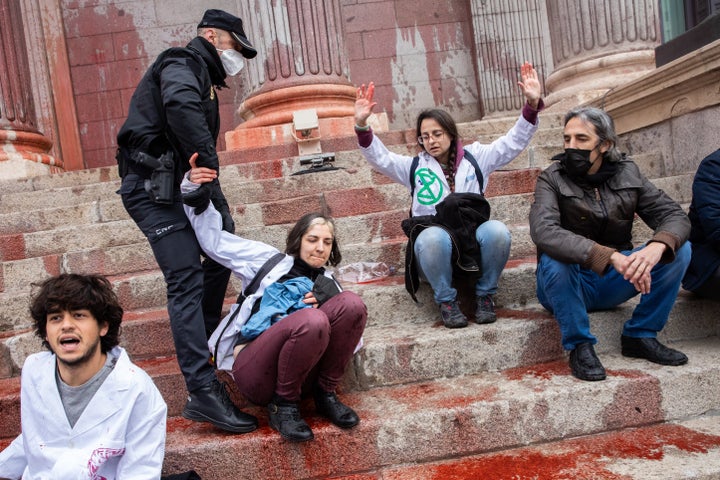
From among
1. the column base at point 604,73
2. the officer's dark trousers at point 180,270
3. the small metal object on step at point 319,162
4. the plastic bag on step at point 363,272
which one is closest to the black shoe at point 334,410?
the officer's dark trousers at point 180,270

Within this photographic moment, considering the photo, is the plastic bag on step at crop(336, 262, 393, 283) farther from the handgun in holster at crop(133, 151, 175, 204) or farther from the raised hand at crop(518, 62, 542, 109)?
the handgun in holster at crop(133, 151, 175, 204)

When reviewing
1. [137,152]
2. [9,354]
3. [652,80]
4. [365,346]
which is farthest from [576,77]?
[9,354]

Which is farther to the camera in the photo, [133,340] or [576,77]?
[576,77]

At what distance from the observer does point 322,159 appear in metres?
5.54

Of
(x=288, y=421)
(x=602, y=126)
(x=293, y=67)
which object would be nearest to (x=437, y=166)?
(x=602, y=126)

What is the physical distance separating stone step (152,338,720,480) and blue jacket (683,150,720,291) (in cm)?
49

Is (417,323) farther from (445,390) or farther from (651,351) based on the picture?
(651,351)

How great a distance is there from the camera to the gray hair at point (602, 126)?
294cm

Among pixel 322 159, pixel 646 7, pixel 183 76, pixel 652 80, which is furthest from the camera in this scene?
pixel 646 7

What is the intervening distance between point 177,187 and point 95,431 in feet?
3.66

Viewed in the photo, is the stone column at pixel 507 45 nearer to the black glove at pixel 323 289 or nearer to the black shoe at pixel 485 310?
the black shoe at pixel 485 310

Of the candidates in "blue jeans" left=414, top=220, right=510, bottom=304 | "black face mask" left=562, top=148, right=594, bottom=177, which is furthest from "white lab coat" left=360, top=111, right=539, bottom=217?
"black face mask" left=562, top=148, right=594, bottom=177

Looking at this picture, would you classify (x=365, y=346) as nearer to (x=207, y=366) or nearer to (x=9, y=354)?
(x=207, y=366)

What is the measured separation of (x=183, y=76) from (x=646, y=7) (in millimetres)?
6026
